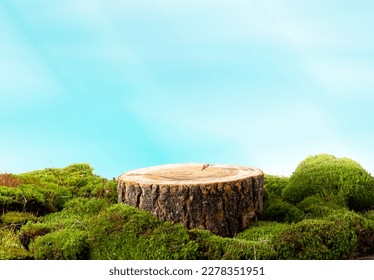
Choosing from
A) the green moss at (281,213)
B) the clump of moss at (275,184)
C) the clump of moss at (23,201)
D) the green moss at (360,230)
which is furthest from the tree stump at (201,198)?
the clump of moss at (275,184)

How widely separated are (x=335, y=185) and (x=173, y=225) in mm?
3756

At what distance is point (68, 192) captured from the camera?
33.3ft

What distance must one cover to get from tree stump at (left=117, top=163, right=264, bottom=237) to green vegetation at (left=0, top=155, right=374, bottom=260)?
0.29 m

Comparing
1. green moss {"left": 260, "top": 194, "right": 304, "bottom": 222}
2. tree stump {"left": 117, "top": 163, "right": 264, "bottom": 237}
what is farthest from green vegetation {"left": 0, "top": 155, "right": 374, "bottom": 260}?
tree stump {"left": 117, "top": 163, "right": 264, "bottom": 237}

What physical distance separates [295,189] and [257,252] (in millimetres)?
3369

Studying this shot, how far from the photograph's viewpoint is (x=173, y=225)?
7.52 meters

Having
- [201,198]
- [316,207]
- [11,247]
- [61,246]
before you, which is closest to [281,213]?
[316,207]

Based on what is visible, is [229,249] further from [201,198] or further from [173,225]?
[201,198]

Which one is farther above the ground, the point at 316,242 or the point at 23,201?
the point at 23,201

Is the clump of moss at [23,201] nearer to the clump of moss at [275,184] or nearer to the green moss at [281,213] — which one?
the green moss at [281,213]

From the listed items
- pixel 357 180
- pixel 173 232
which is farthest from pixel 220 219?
pixel 357 180

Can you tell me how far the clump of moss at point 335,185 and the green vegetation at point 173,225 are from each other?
0.02m

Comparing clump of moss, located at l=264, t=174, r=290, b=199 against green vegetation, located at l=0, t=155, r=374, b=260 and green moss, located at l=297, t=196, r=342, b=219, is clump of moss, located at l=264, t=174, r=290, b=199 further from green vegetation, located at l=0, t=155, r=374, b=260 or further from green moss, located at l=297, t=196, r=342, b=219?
green moss, located at l=297, t=196, r=342, b=219

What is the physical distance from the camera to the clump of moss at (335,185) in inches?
388
